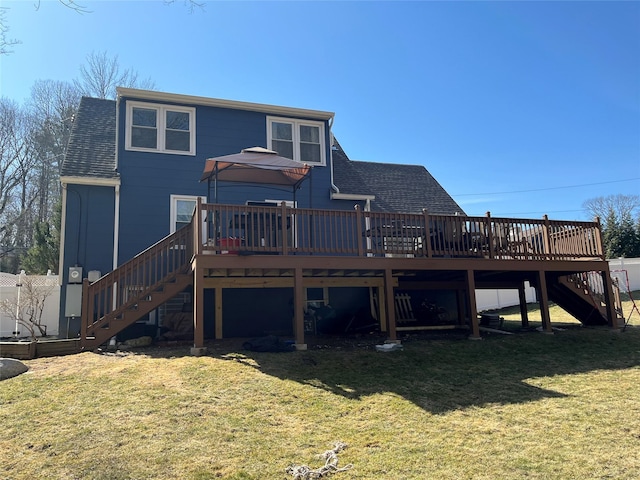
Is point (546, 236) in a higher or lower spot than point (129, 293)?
higher

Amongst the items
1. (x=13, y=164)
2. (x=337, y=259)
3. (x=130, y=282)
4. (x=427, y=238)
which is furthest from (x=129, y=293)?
(x=13, y=164)

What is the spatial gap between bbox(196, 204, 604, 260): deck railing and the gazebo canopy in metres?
0.99

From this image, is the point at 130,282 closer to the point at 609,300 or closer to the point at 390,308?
the point at 390,308

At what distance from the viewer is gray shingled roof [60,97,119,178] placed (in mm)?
10926

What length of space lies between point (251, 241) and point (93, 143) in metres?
6.61

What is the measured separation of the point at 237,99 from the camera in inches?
476

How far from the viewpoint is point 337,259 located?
8.73 m

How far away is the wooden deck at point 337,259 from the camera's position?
27.1 feet

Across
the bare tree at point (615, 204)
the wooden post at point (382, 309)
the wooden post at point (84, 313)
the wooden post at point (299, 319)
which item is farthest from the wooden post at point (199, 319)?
the bare tree at point (615, 204)

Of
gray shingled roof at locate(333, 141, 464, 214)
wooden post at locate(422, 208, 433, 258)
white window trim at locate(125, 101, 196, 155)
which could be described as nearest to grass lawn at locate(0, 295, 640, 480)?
wooden post at locate(422, 208, 433, 258)

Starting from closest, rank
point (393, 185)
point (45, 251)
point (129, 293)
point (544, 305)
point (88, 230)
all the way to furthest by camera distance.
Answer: point (129, 293) → point (544, 305) → point (88, 230) → point (393, 185) → point (45, 251)

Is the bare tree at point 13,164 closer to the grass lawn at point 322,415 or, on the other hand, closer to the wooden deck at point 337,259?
the wooden deck at point 337,259

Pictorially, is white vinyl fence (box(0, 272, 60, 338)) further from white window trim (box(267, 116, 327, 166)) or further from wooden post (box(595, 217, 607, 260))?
wooden post (box(595, 217, 607, 260))

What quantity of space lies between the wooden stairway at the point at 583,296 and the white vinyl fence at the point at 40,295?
13767 mm
